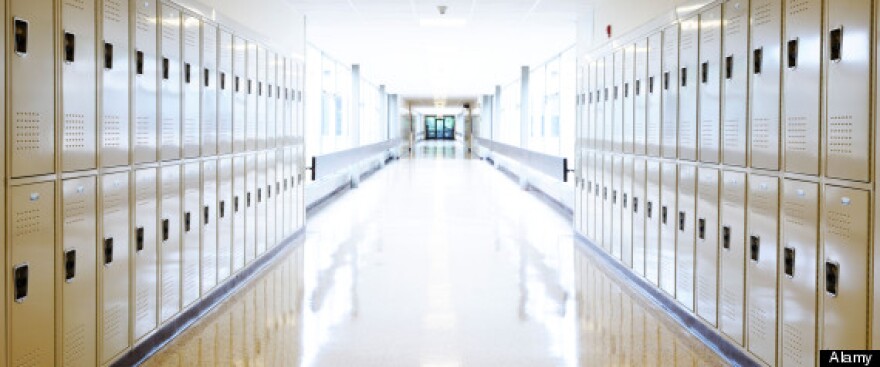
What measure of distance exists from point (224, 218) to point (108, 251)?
7.54 feet

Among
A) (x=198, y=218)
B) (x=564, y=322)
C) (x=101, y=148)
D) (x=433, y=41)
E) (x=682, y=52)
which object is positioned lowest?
(x=564, y=322)

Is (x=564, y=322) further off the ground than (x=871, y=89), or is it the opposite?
(x=871, y=89)

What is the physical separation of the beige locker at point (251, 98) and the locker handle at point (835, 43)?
4.99 meters

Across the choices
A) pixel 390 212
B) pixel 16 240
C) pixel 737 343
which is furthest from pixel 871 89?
pixel 390 212

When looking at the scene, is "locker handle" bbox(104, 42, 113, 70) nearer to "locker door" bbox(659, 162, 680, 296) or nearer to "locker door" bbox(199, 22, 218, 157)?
"locker door" bbox(199, 22, 218, 157)

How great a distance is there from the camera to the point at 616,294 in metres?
6.44

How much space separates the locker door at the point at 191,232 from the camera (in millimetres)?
5391

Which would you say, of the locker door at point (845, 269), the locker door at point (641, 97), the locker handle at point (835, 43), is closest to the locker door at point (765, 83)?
the locker handle at point (835, 43)

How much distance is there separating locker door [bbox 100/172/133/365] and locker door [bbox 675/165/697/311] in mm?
3544

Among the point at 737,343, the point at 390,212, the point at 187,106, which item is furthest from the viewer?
the point at 390,212

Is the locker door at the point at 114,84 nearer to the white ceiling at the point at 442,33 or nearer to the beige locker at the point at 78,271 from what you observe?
the beige locker at the point at 78,271

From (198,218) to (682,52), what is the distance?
3.66 meters

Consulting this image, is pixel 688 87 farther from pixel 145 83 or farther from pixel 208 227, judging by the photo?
pixel 208 227

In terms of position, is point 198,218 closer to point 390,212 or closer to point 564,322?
point 564,322
